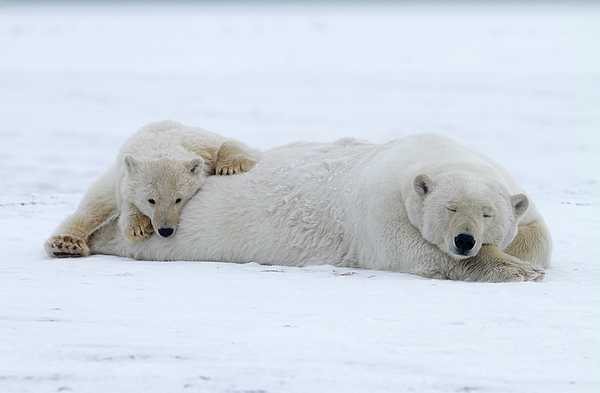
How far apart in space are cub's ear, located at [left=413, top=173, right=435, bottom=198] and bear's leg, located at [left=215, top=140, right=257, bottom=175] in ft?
5.73

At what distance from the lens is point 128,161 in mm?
5434

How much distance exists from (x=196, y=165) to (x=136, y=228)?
680 millimetres

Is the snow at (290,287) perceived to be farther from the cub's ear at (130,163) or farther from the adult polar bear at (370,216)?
the cub's ear at (130,163)

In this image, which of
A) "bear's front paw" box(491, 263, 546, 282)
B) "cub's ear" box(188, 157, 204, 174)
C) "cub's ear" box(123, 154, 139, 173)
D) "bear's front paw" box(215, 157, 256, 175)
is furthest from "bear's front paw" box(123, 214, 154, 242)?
"bear's front paw" box(491, 263, 546, 282)

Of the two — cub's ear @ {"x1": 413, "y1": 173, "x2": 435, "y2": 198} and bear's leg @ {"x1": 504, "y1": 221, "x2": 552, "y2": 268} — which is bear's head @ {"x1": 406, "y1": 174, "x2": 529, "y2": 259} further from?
bear's leg @ {"x1": 504, "y1": 221, "x2": 552, "y2": 268}

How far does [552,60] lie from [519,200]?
2237 cm

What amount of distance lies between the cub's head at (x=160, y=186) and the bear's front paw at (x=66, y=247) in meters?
0.56

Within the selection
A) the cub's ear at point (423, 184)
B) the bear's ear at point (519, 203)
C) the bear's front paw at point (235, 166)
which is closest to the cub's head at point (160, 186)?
the bear's front paw at point (235, 166)

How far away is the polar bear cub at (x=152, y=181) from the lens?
5461mm

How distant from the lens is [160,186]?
5445 mm

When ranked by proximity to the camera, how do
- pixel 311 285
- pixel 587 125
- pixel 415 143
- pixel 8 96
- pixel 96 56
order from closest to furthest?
pixel 311 285, pixel 415 143, pixel 587 125, pixel 8 96, pixel 96 56

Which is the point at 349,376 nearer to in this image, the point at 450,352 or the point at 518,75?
the point at 450,352

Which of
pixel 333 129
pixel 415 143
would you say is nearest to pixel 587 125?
pixel 333 129

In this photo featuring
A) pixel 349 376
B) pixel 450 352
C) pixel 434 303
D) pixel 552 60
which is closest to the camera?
pixel 349 376
